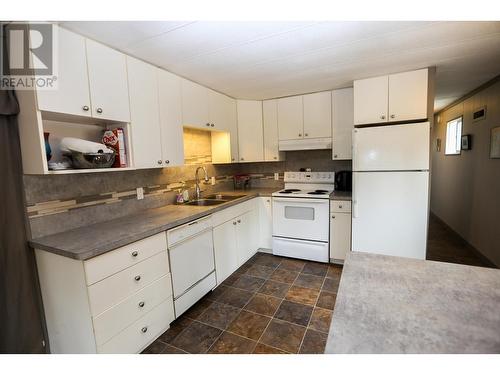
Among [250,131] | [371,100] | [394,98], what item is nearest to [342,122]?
[371,100]

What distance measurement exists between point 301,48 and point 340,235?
2049 mm

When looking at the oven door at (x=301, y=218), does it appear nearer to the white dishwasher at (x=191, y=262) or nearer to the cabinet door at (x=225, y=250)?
the cabinet door at (x=225, y=250)

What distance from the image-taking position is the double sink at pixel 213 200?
2.80m

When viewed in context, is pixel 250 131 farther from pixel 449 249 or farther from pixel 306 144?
pixel 449 249

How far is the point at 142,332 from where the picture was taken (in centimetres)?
168

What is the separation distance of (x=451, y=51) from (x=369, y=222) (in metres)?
1.68

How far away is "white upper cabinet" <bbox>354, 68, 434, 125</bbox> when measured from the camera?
2363 millimetres

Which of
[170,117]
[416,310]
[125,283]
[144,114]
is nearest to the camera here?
[416,310]

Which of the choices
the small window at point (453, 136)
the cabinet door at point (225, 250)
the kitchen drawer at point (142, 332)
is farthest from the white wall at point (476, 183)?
the kitchen drawer at point (142, 332)

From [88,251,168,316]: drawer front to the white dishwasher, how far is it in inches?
5.1

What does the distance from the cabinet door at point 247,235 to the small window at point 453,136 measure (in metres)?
3.53

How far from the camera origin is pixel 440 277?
40.1 inches

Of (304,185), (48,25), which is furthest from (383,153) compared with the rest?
(48,25)
